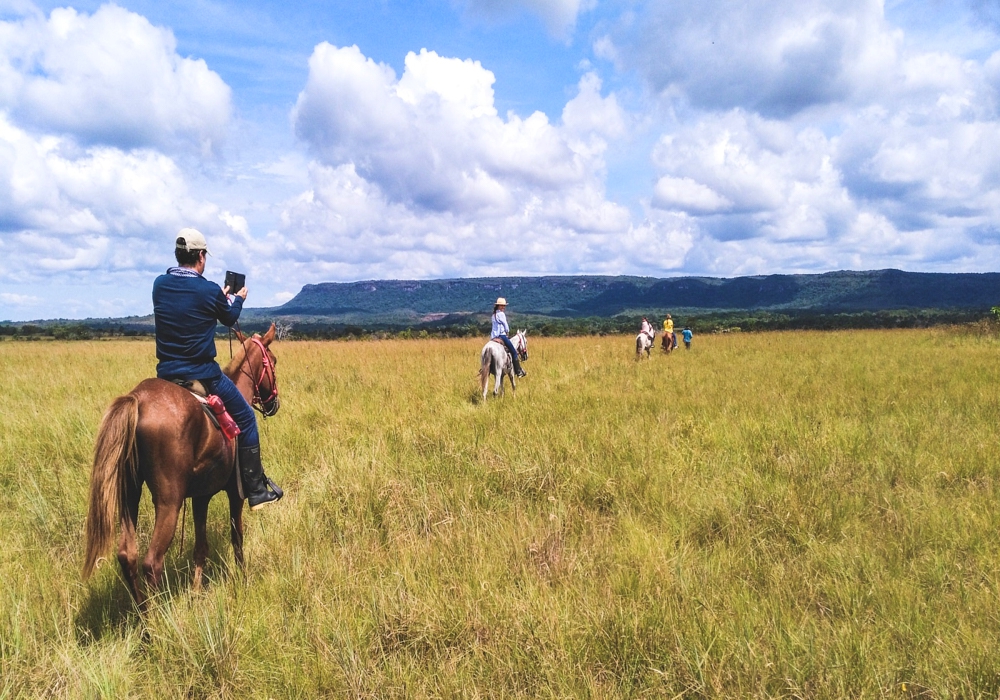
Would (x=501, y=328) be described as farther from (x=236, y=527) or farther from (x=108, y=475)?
(x=108, y=475)

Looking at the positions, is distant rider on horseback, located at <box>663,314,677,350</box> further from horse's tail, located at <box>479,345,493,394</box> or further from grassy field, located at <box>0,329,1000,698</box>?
grassy field, located at <box>0,329,1000,698</box>

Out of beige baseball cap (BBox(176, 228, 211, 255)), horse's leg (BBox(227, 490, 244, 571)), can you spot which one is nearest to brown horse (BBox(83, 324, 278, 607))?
horse's leg (BBox(227, 490, 244, 571))

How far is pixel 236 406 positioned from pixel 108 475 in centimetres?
101

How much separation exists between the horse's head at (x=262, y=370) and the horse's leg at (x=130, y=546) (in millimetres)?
1552

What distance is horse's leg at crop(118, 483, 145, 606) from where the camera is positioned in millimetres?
3266

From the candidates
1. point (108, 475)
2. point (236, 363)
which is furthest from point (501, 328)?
point (108, 475)

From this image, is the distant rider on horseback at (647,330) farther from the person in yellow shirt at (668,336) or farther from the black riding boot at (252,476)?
the black riding boot at (252,476)

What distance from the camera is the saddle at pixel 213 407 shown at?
3.82m

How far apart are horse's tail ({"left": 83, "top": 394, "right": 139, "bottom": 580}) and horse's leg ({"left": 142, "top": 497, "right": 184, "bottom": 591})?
0.72 ft

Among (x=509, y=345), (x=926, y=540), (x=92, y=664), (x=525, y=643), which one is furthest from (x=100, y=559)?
(x=509, y=345)

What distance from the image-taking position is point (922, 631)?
9.69 ft

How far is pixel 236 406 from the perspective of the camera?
416 cm

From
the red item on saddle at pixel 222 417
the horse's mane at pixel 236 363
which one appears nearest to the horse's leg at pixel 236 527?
the red item on saddle at pixel 222 417

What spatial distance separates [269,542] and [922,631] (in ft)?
13.9
